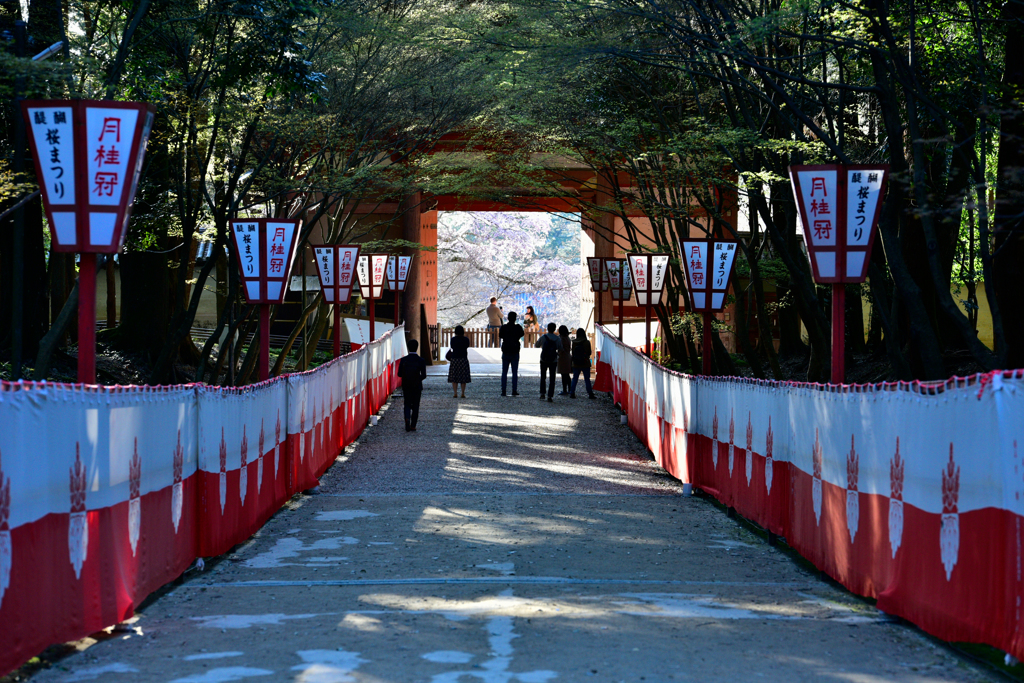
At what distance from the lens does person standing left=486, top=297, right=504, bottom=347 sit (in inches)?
1507

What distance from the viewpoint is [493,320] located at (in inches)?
1540

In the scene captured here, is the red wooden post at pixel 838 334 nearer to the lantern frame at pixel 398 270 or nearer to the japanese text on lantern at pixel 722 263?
the japanese text on lantern at pixel 722 263

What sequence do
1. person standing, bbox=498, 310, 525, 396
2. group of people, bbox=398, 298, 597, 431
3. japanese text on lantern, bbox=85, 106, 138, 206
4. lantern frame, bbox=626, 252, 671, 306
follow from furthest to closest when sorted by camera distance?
person standing, bbox=498, 310, 525, 396 → group of people, bbox=398, 298, 597, 431 → lantern frame, bbox=626, 252, 671, 306 → japanese text on lantern, bbox=85, 106, 138, 206

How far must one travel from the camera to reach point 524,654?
5.14 metres

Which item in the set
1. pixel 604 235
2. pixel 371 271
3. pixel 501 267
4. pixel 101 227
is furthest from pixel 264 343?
pixel 501 267

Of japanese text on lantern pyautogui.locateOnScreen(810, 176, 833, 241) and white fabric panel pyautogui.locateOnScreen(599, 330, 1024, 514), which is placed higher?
japanese text on lantern pyautogui.locateOnScreen(810, 176, 833, 241)

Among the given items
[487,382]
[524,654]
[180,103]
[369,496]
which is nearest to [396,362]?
[487,382]

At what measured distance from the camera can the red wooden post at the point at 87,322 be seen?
6824 millimetres

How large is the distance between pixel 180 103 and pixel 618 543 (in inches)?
361

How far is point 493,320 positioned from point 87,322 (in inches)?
1272

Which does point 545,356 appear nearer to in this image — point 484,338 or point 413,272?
point 413,272

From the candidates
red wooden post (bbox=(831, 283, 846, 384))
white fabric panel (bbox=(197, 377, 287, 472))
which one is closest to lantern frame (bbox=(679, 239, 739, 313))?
red wooden post (bbox=(831, 283, 846, 384))

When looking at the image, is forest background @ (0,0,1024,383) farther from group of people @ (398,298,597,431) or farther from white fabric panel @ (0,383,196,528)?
white fabric panel @ (0,383,196,528)

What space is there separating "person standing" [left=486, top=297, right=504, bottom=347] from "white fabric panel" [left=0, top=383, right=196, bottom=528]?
1137 inches
